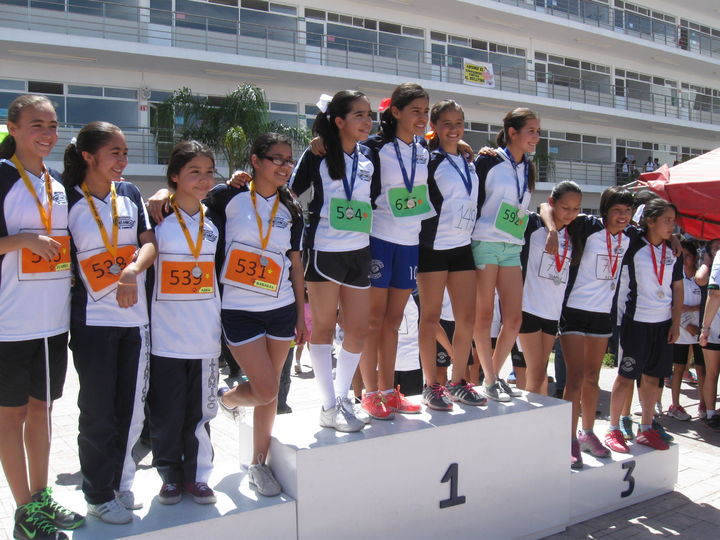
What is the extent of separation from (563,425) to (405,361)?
172cm

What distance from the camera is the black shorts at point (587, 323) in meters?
4.55

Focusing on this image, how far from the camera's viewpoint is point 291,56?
18.4 metres

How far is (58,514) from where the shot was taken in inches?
109

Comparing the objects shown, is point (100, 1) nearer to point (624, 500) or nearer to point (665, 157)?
point (624, 500)

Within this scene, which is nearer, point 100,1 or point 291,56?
point 100,1

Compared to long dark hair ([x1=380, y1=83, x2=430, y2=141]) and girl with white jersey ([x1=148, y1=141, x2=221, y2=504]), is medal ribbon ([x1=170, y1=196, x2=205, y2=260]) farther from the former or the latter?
long dark hair ([x1=380, y1=83, x2=430, y2=141])

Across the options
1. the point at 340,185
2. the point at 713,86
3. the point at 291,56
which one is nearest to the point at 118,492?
the point at 340,185

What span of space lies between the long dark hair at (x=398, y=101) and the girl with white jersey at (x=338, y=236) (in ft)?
0.85

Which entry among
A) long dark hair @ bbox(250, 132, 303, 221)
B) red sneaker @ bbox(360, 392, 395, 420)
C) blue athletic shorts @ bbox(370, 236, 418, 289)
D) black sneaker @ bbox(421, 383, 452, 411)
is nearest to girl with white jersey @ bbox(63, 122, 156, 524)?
long dark hair @ bbox(250, 132, 303, 221)

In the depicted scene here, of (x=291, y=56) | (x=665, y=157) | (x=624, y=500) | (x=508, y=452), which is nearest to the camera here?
(x=508, y=452)

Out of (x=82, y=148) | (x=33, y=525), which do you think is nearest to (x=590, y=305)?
(x=82, y=148)

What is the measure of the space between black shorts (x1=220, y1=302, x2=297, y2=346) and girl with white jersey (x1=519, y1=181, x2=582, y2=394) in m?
2.00

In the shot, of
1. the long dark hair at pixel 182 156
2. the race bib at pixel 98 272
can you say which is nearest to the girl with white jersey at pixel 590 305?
the long dark hair at pixel 182 156

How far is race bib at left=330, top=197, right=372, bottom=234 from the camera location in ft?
11.4
